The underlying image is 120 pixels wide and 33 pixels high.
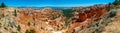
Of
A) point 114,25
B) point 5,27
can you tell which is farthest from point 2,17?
point 114,25

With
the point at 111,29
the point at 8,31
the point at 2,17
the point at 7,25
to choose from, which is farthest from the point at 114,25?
the point at 2,17

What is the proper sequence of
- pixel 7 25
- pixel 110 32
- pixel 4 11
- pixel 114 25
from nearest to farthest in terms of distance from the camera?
pixel 110 32 → pixel 114 25 → pixel 7 25 → pixel 4 11

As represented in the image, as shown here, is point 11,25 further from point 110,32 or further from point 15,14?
point 110,32

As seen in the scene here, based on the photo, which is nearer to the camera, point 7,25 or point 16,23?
point 7,25

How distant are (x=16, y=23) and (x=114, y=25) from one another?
67584mm

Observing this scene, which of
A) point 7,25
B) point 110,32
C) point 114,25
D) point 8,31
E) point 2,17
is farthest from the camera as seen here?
point 2,17

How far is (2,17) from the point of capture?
4419 inches

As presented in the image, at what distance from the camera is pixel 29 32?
358 feet

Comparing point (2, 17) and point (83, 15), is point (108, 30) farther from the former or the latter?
point (83, 15)

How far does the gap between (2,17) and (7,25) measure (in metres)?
8.85

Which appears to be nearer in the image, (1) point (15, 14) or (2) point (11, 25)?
(2) point (11, 25)

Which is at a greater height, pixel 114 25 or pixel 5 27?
pixel 114 25

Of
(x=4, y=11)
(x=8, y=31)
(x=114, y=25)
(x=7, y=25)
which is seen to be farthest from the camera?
(x=4, y=11)

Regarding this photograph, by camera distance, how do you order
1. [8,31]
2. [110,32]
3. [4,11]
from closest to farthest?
[110,32]
[8,31]
[4,11]
